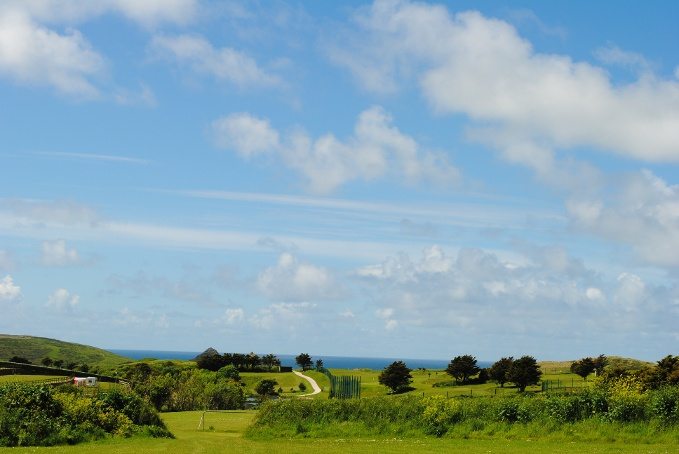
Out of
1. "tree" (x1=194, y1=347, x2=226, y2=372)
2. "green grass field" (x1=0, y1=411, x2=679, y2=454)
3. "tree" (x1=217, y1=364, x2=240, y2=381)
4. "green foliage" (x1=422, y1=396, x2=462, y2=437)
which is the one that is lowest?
"green grass field" (x1=0, y1=411, x2=679, y2=454)

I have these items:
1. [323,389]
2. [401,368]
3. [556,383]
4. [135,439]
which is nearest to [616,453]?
[135,439]

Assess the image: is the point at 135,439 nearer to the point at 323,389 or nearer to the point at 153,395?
the point at 153,395

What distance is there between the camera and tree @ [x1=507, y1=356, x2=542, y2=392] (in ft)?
281

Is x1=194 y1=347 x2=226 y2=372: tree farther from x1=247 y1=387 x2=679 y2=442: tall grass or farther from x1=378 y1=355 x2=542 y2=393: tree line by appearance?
x1=247 y1=387 x2=679 y2=442: tall grass

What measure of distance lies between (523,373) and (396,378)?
697 inches

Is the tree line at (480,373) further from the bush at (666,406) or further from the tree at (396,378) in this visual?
the bush at (666,406)

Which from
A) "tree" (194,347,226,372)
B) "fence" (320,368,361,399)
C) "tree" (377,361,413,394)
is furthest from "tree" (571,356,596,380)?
"tree" (194,347,226,372)

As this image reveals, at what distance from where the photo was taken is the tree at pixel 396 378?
317 ft

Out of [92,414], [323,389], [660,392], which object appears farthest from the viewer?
[323,389]

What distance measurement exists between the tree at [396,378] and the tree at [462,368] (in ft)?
20.3

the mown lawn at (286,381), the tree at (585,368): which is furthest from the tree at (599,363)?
the mown lawn at (286,381)

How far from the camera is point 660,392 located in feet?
148

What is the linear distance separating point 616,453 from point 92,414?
32146mm

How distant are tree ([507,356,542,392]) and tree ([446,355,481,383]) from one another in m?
11.9
